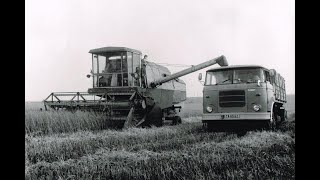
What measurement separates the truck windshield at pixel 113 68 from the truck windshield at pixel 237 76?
4.60 metres

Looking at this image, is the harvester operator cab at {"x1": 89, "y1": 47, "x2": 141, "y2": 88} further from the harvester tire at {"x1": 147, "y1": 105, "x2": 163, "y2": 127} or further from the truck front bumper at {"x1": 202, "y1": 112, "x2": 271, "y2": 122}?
the truck front bumper at {"x1": 202, "y1": 112, "x2": 271, "y2": 122}

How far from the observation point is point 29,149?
9.00 meters

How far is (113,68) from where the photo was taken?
55.5 ft

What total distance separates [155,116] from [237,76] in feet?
18.2

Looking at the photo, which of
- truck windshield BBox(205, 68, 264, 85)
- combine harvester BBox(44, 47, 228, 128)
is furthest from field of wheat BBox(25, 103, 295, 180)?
combine harvester BBox(44, 47, 228, 128)

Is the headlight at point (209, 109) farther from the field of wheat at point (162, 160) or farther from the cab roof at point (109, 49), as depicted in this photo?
the cab roof at point (109, 49)

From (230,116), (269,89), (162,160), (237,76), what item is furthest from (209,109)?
(162,160)

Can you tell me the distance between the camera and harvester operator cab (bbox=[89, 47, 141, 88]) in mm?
16516

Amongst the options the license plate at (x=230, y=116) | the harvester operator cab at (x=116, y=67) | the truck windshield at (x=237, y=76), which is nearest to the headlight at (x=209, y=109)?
the license plate at (x=230, y=116)

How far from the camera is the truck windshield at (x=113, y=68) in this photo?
1656 cm
